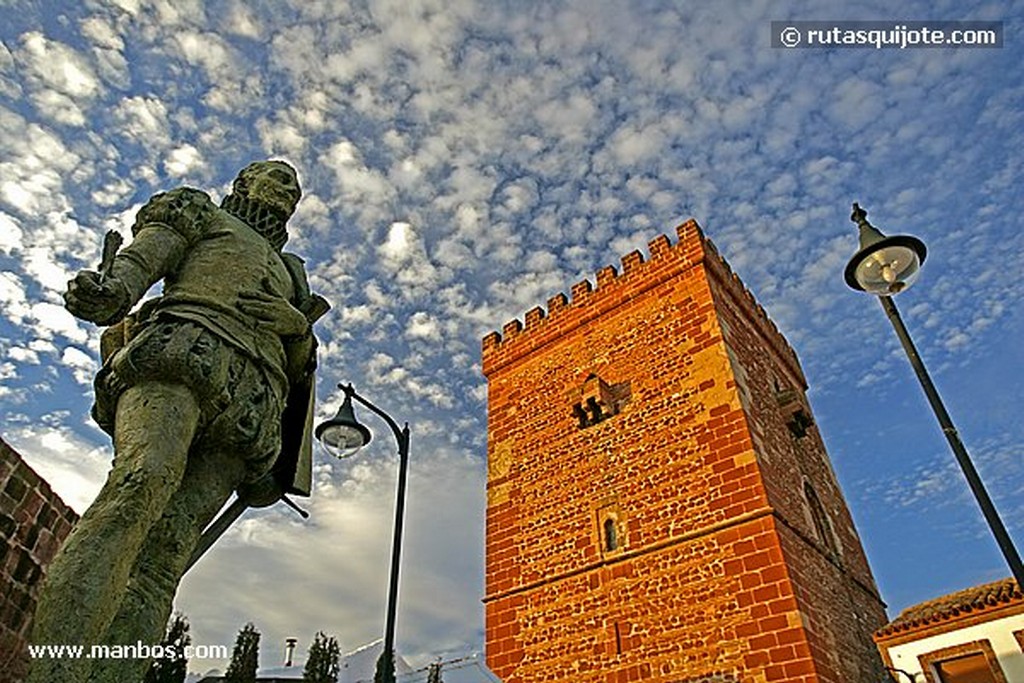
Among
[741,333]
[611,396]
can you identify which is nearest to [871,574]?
[741,333]

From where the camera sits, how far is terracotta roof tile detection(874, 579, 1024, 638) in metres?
12.3

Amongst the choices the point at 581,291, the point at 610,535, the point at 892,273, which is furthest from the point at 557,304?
the point at 892,273

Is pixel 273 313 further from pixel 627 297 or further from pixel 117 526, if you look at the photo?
pixel 627 297

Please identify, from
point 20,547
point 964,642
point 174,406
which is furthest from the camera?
point 964,642

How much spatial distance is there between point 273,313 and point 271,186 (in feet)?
3.25

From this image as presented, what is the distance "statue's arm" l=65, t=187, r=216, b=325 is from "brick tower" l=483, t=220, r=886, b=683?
9.62 meters

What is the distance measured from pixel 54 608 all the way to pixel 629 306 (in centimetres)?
1403

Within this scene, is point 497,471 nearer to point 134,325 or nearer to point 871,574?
point 871,574

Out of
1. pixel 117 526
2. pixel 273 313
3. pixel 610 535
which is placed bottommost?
pixel 117 526

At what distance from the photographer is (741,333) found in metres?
14.9

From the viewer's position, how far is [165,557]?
8.29ft

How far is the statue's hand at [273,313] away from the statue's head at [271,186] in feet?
Result: 2.52

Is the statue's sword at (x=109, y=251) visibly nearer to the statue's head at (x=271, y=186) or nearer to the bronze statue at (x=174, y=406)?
the bronze statue at (x=174, y=406)

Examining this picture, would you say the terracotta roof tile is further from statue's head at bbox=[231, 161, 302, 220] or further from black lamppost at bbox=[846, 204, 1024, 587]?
statue's head at bbox=[231, 161, 302, 220]
